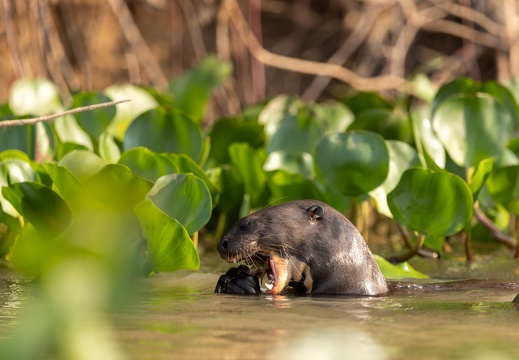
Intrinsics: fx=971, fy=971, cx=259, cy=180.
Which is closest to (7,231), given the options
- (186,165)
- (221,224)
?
(186,165)

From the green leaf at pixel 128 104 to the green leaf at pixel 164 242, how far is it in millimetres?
2078

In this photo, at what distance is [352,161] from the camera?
402 centimetres

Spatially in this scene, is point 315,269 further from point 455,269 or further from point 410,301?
point 455,269

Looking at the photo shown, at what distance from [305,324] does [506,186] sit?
2.26m

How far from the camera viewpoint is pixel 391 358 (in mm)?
1962

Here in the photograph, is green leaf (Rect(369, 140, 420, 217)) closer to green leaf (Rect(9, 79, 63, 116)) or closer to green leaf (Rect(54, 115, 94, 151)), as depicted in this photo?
green leaf (Rect(54, 115, 94, 151))

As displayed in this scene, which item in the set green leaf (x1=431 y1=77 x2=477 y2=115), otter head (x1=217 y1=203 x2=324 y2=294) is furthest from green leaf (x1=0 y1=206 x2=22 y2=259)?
green leaf (x1=431 y1=77 x2=477 y2=115)

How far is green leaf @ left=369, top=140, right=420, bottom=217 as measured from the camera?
4207mm

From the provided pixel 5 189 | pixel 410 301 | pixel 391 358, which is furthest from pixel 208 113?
pixel 391 358

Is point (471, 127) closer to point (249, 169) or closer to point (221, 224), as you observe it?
point (249, 169)

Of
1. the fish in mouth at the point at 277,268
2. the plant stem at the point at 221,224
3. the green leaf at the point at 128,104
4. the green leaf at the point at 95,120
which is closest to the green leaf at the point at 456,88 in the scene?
the plant stem at the point at 221,224

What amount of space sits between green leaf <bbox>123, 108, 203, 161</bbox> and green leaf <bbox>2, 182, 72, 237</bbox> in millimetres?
904

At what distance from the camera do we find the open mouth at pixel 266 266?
3.17 m

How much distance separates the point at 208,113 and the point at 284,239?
204 inches
